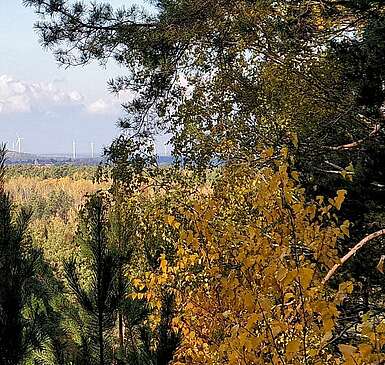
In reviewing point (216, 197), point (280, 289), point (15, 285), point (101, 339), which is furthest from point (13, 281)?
point (216, 197)

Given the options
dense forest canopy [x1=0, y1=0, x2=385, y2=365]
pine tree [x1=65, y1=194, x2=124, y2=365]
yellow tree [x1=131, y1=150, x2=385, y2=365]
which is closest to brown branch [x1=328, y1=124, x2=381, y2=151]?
dense forest canopy [x1=0, y1=0, x2=385, y2=365]

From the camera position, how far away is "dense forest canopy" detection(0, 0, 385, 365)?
281cm

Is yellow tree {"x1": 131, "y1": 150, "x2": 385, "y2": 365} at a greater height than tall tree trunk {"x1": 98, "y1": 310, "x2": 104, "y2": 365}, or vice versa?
yellow tree {"x1": 131, "y1": 150, "x2": 385, "y2": 365}

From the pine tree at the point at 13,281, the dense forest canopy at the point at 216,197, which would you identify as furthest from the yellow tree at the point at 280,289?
the pine tree at the point at 13,281

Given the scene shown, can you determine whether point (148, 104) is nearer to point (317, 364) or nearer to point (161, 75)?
point (161, 75)

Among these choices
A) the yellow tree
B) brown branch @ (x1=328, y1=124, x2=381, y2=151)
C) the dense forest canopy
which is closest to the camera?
the yellow tree

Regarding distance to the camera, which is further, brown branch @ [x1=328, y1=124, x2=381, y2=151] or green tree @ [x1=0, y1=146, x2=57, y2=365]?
brown branch @ [x1=328, y1=124, x2=381, y2=151]

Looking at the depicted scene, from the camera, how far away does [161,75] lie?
695 cm

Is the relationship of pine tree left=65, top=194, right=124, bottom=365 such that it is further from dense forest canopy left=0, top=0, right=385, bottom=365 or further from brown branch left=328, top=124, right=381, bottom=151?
brown branch left=328, top=124, right=381, bottom=151

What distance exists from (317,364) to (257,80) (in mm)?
5109

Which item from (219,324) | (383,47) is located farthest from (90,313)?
(383,47)

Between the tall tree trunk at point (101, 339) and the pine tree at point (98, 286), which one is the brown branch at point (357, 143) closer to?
the pine tree at point (98, 286)

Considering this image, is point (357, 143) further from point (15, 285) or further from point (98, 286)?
point (15, 285)

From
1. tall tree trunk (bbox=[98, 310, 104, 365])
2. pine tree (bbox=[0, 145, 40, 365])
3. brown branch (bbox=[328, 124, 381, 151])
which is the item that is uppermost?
brown branch (bbox=[328, 124, 381, 151])
